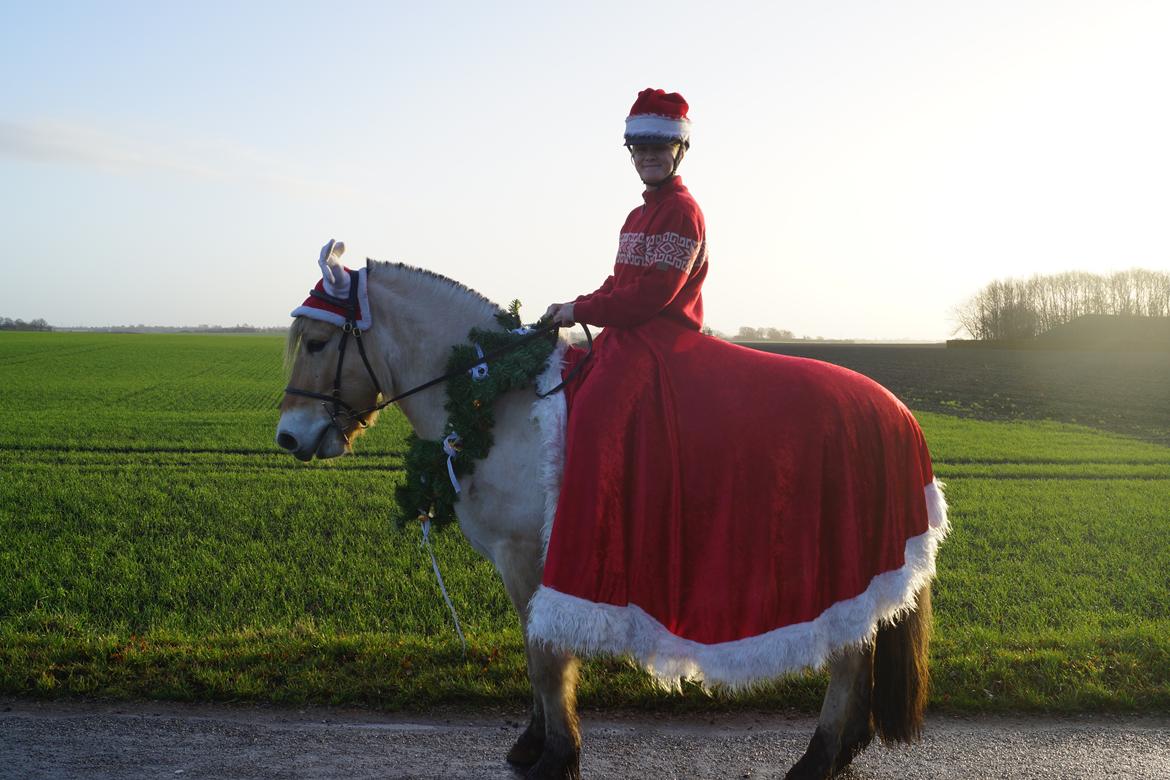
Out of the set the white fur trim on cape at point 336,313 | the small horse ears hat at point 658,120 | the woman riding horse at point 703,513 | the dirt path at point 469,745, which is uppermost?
the small horse ears hat at point 658,120

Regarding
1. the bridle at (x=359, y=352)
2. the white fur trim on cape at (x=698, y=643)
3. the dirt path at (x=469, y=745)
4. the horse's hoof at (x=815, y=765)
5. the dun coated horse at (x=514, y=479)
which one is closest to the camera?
the white fur trim on cape at (x=698, y=643)

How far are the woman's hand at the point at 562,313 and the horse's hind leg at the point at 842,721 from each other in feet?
7.63

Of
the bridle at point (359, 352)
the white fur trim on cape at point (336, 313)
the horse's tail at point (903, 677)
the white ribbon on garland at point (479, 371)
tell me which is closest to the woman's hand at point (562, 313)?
the bridle at point (359, 352)

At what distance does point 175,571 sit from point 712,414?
787 centimetres

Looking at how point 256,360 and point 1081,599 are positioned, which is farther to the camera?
point 256,360

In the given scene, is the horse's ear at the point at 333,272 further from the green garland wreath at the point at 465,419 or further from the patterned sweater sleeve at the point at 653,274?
the patterned sweater sleeve at the point at 653,274

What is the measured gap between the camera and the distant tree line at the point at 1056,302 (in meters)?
97.3

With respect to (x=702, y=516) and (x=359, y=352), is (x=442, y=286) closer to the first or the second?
(x=359, y=352)

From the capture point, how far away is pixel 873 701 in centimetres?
486

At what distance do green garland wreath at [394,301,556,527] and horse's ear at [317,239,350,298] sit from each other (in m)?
0.70

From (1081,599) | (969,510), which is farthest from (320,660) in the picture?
(969,510)

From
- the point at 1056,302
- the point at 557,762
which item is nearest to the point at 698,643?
the point at 557,762

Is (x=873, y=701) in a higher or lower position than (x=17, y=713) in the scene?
higher

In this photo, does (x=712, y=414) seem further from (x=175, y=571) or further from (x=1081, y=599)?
(x=175, y=571)
